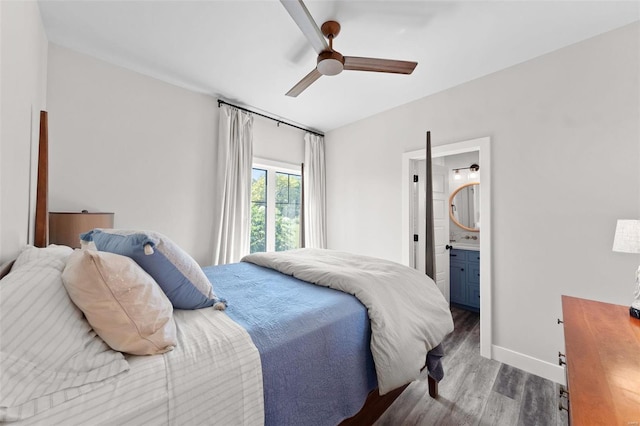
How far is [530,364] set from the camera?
2219mm

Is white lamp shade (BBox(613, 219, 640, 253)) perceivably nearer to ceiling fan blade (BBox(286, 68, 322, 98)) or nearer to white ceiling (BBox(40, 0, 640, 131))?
white ceiling (BBox(40, 0, 640, 131))

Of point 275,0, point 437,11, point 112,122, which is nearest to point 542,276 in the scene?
point 437,11

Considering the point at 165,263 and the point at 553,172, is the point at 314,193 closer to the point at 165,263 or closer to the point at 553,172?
the point at 553,172

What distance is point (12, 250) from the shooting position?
1242 millimetres

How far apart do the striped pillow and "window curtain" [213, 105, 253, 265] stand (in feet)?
7.08

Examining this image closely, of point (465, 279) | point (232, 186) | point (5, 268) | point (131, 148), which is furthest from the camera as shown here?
point (465, 279)

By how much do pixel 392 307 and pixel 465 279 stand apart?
9.27ft

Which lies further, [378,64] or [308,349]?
[378,64]

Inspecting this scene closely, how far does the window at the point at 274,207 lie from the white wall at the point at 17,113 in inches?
83.8

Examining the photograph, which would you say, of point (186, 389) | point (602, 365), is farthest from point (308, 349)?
point (602, 365)

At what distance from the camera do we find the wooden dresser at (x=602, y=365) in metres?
0.67

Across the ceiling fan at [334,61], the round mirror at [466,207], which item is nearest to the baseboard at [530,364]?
the round mirror at [466,207]

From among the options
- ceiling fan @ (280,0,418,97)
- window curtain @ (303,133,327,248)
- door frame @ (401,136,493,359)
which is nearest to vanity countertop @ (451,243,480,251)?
door frame @ (401,136,493,359)

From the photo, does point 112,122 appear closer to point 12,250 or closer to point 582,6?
point 12,250
